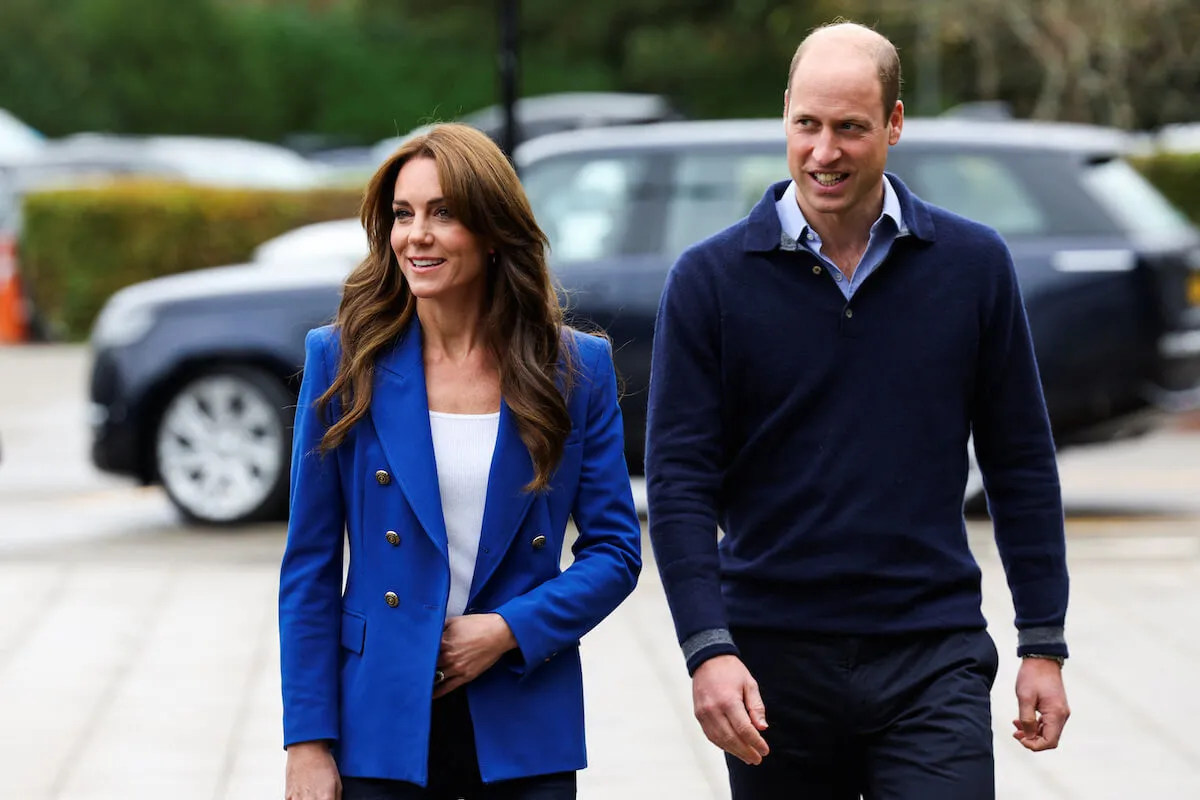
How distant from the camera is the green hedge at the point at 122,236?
67.7 ft

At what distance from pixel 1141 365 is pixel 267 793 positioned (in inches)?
207

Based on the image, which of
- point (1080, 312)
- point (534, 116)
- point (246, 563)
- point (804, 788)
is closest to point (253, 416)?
point (246, 563)

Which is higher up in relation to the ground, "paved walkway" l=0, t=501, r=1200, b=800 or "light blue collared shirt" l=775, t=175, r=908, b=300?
"light blue collared shirt" l=775, t=175, r=908, b=300

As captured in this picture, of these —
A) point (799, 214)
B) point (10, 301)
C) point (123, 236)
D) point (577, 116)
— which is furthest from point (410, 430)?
point (577, 116)

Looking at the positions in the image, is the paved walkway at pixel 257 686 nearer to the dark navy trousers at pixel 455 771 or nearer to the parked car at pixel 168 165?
the dark navy trousers at pixel 455 771

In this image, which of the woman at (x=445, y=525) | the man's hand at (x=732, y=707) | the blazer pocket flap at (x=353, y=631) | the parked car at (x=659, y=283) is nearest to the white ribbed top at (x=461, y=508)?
the woman at (x=445, y=525)

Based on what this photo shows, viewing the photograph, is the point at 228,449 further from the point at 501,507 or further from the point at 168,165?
the point at 168,165

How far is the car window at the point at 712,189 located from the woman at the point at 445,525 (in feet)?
21.4

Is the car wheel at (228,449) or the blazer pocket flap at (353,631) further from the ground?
the blazer pocket flap at (353,631)

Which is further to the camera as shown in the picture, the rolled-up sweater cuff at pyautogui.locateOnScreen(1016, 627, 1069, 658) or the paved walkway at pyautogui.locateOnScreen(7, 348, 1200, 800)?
the paved walkway at pyautogui.locateOnScreen(7, 348, 1200, 800)

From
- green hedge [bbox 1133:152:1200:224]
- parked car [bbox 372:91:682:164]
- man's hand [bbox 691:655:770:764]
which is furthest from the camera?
parked car [bbox 372:91:682:164]

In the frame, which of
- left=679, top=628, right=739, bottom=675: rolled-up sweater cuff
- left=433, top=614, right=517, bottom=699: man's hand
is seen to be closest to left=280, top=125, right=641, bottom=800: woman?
left=433, top=614, right=517, bottom=699: man's hand

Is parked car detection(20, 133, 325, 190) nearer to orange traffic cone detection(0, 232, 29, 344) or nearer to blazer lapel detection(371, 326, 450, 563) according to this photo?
orange traffic cone detection(0, 232, 29, 344)

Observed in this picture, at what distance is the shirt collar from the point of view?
337cm
